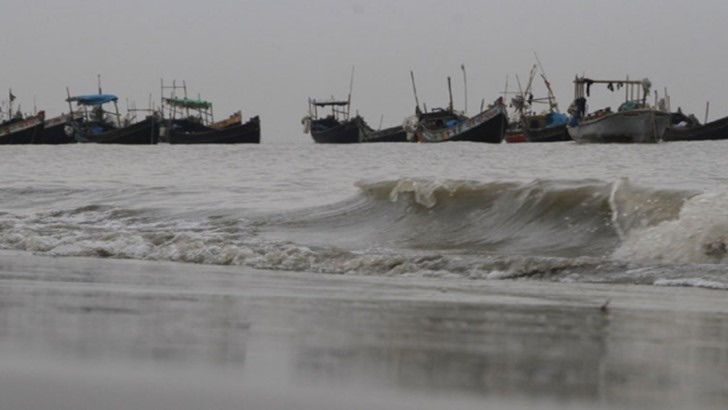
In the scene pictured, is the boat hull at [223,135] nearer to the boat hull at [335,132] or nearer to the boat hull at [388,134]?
the boat hull at [335,132]

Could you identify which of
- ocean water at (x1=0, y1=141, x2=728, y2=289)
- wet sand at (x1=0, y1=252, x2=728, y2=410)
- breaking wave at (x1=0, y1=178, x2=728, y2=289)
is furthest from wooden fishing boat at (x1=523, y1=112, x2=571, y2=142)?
wet sand at (x1=0, y1=252, x2=728, y2=410)

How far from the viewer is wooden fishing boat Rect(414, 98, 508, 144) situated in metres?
64.6

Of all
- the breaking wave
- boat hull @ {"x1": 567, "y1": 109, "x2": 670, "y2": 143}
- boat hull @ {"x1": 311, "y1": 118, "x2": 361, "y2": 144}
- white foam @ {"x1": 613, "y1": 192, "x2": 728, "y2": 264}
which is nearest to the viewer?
the breaking wave

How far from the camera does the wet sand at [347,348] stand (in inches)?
92.9

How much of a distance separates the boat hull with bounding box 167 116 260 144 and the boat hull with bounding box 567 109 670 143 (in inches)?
1058

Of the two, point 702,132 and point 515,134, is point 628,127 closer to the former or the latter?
point 702,132

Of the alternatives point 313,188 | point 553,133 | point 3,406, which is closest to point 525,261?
point 3,406

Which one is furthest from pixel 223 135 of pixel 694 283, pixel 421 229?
pixel 694 283

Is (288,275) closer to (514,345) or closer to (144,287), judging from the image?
(144,287)

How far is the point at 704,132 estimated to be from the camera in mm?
67812

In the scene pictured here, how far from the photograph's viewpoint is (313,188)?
15664 millimetres

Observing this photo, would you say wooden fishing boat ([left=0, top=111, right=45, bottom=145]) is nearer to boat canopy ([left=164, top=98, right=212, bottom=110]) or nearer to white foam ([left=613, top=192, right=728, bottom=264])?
boat canopy ([left=164, top=98, right=212, bottom=110])

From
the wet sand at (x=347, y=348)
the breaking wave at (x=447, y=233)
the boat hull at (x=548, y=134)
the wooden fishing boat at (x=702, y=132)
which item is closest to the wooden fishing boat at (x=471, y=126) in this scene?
the boat hull at (x=548, y=134)

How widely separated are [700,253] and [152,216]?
5.80 meters
